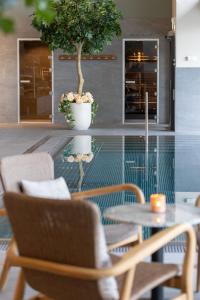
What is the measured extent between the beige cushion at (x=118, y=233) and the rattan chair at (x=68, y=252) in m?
0.70

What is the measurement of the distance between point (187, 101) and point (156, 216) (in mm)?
12354

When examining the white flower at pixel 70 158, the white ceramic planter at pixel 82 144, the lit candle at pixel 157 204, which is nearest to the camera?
the lit candle at pixel 157 204

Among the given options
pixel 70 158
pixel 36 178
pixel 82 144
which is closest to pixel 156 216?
pixel 36 178

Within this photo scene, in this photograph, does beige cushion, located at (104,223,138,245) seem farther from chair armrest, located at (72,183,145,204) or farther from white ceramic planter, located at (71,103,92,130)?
white ceramic planter, located at (71,103,92,130)

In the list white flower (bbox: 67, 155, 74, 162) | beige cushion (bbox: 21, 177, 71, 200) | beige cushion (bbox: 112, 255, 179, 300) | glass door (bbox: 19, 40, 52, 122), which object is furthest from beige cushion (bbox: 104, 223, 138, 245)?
glass door (bbox: 19, 40, 52, 122)

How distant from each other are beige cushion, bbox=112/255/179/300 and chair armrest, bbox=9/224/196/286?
82mm

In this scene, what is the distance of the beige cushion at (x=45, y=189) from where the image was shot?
316cm

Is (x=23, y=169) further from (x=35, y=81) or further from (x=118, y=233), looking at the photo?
(x=35, y=81)

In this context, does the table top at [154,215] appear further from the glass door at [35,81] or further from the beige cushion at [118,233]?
the glass door at [35,81]

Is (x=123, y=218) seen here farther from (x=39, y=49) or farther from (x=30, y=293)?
(x=39, y=49)

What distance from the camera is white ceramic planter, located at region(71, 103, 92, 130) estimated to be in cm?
1544

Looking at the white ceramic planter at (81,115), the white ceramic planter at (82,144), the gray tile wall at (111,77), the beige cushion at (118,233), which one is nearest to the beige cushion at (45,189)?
the beige cushion at (118,233)

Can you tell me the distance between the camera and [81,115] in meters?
15.6

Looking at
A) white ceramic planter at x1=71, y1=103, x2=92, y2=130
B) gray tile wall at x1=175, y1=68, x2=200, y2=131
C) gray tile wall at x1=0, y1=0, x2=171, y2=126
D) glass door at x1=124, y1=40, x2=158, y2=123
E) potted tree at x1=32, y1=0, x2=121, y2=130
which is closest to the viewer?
potted tree at x1=32, y1=0, x2=121, y2=130
